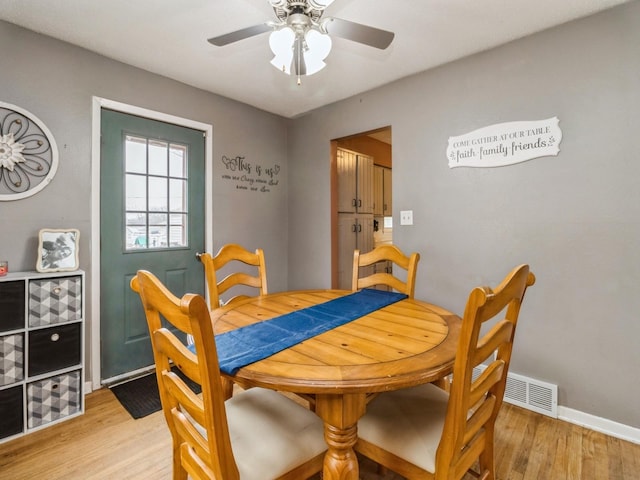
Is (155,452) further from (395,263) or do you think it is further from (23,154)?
(23,154)

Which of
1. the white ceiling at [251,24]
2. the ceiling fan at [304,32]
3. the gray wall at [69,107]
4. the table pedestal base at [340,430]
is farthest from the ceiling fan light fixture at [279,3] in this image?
the gray wall at [69,107]

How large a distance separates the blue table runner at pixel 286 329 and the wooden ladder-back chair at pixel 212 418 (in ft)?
0.51

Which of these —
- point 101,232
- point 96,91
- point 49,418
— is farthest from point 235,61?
point 49,418

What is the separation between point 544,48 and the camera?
206 cm

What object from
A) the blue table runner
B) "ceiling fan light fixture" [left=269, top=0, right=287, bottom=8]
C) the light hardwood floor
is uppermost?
"ceiling fan light fixture" [left=269, top=0, right=287, bottom=8]

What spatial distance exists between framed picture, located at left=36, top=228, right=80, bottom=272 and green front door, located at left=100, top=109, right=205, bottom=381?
252 mm

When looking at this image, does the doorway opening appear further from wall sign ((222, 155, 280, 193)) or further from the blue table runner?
the blue table runner

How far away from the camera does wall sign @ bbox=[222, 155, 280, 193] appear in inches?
122

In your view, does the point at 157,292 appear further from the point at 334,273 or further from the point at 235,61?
the point at 334,273

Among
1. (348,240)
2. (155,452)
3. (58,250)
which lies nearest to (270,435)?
(155,452)

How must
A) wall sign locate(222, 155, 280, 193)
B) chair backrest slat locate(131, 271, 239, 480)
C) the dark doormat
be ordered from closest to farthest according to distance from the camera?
chair backrest slat locate(131, 271, 239, 480)
the dark doormat
wall sign locate(222, 155, 280, 193)

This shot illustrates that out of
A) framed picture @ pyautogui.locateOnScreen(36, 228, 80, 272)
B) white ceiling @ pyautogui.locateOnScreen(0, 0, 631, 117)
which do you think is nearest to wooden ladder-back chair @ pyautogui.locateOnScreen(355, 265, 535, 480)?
white ceiling @ pyautogui.locateOnScreen(0, 0, 631, 117)

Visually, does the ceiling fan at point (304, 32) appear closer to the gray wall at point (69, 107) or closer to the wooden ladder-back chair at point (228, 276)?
the wooden ladder-back chair at point (228, 276)

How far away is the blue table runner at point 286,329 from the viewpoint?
1044 mm
